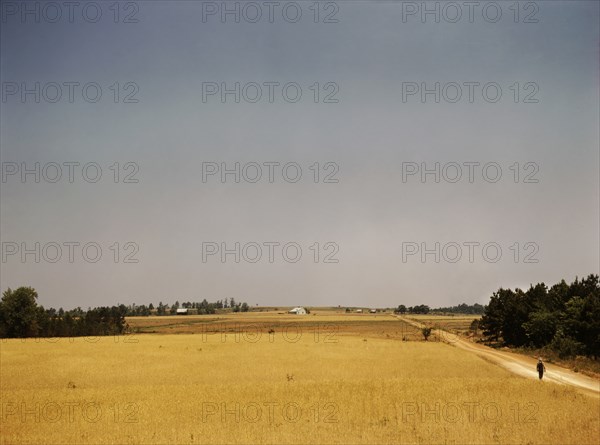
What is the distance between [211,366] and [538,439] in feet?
112

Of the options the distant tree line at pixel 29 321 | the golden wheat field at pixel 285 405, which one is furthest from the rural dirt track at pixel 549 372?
the distant tree line at pixel 29 321

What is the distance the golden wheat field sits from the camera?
80.0ft

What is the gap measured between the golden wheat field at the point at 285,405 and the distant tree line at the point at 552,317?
10.8 m

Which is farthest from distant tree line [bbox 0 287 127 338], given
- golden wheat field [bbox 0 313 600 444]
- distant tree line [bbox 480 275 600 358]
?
distant tree line [bbox 480 275 600 358]

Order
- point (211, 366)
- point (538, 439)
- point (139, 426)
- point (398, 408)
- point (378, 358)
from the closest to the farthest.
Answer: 1. point (538, 439)
2. point (139, 426)
3. point (398, 408)
4. point (211, 366)
5. point (378, 358)

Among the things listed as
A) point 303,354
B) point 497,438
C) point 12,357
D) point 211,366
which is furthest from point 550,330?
point 12,357

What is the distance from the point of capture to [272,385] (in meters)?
37.2

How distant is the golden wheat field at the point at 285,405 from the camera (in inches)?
960

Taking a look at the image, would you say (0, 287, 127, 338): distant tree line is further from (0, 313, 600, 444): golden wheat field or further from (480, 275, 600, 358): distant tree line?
(480, 275, 600, 358): distant tree line

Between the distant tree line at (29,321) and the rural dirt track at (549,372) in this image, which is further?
the distant tree line at (29,321)

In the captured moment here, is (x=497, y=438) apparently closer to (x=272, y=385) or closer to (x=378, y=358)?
(x=272, y=385)

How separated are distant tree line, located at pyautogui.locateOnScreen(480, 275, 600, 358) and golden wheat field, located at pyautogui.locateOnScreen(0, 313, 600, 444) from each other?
10.8 meters

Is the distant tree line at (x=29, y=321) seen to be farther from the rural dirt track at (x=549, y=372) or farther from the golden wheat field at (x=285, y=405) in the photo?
the rural dirt track at (x=549, y=372)

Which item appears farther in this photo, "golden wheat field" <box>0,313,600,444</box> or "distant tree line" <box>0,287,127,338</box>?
"distant tree line" <box>0,287,127,338</box>
